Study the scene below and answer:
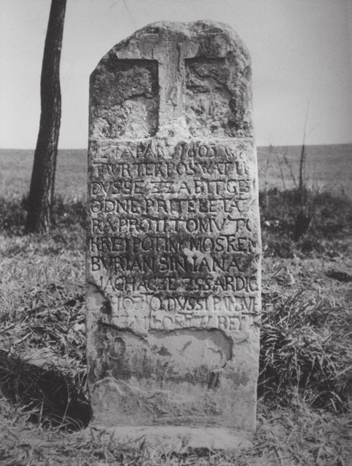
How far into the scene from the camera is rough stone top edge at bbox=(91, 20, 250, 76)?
279 cm

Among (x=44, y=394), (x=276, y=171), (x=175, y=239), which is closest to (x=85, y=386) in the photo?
(x=44, y=394)

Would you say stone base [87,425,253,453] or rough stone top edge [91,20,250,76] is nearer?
stone base [87,425,253,453]

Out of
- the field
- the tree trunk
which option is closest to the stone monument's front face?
the field

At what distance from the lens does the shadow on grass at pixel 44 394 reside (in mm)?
2982

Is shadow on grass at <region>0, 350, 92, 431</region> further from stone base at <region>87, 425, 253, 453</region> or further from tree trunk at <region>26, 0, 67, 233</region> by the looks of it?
tree trunk at <region>26, 0, 67, 233</region>

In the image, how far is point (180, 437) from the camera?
273 centimetres

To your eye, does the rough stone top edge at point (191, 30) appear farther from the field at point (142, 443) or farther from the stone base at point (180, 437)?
the stone base at point (180, 437)

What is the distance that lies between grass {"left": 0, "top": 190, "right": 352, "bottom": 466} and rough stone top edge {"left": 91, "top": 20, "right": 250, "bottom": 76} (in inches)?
69.1

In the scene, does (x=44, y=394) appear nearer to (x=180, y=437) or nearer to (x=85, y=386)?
(x=85, y=386)

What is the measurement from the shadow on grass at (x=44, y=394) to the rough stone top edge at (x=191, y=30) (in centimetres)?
188

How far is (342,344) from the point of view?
3.47m

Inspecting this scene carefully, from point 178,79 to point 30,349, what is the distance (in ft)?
7.00

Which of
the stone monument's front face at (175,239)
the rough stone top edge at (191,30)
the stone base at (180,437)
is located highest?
the rough stone top edge at (191,30)

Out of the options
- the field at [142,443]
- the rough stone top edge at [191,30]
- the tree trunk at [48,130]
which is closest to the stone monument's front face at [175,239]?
the rough stone top edge at [191,30]
